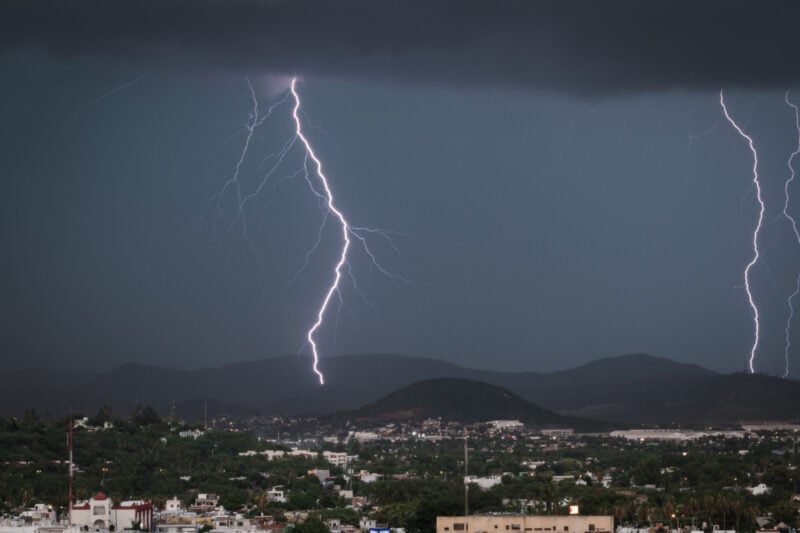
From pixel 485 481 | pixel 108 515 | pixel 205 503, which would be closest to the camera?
pixel 108 515

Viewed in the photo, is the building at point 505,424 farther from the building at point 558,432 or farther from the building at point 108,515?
the building at point 108,515

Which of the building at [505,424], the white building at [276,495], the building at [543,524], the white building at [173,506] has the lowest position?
the building at [543,524]

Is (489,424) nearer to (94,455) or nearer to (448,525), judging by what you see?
(94,455)

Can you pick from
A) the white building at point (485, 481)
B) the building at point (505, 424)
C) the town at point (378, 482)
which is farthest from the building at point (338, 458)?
the building at point (505, 424)

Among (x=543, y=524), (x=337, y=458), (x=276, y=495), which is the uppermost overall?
(x=337, y=458)

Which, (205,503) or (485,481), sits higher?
(485,481)

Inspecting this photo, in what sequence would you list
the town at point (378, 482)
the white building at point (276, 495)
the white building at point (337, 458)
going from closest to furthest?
the town at point (378, 482)
the white building at point (276, 495)
the white building at point (337, 458)

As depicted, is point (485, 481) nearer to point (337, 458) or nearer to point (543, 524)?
point (337, 458)

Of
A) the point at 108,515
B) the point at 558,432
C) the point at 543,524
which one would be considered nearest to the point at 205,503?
the point at 108,515

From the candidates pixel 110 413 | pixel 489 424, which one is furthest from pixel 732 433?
pixel 110 413
